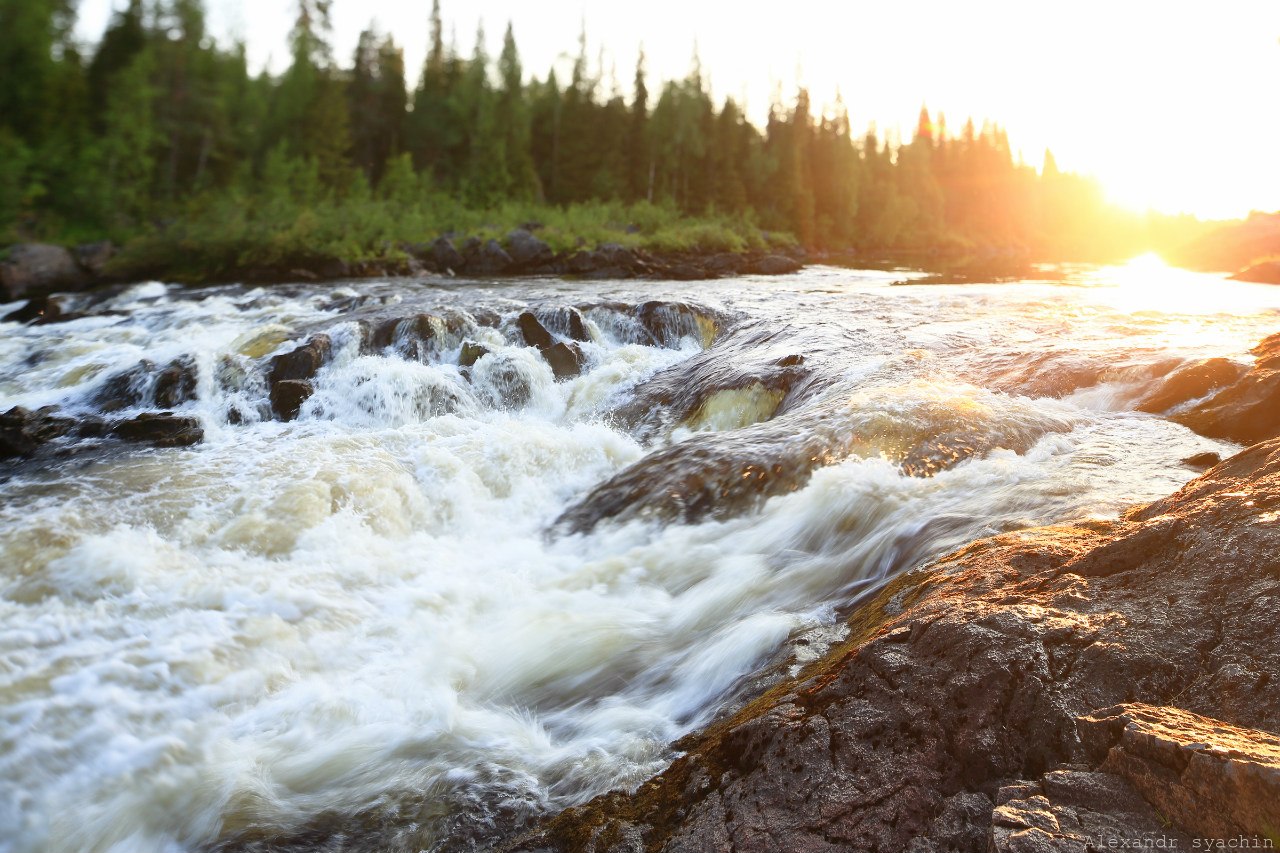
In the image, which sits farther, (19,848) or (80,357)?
(80,357)

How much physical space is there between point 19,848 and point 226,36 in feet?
198

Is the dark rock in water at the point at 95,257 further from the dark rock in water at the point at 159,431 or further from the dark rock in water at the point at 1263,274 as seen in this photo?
the dark rock in water at the point at 1263,274

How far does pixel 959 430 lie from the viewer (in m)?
7.38

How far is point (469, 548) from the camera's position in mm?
6977

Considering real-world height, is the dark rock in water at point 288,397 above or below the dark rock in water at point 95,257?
below

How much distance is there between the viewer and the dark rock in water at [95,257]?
23.7 meters

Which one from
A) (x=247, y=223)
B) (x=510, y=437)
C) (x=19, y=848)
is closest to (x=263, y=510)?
(x=510, y=437)

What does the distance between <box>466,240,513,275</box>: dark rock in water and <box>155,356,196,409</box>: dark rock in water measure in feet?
53.3

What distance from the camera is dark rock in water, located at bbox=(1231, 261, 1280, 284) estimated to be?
2498 cm

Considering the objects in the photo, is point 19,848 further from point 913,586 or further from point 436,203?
point 436,203

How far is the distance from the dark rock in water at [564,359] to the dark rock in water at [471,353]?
3.37 feet

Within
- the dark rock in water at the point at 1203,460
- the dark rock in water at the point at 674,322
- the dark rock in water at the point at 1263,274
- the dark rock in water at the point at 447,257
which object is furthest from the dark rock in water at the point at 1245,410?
the dark rock in water at the point at 447,257

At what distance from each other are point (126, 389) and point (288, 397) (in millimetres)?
2569

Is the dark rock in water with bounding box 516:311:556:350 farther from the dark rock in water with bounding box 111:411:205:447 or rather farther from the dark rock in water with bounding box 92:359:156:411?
the dark rock in water with bounding box 92:359:156:411
